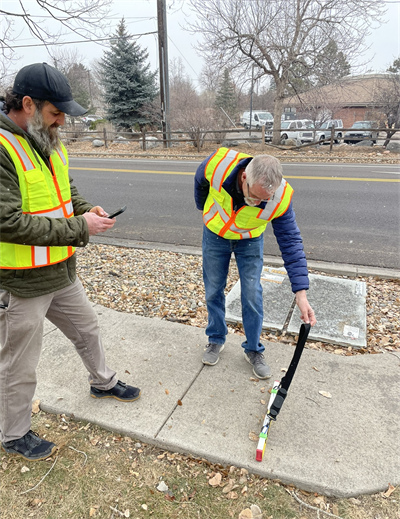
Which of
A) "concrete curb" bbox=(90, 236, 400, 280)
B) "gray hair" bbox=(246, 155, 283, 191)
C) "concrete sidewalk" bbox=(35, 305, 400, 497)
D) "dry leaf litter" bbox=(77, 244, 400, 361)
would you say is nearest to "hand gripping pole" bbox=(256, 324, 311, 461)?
"concrete sidewalk" bbox=(35, 305, 400, 497)

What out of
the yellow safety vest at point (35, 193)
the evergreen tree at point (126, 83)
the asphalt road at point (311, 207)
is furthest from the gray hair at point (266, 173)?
the evergreen tree at point (126, 83)

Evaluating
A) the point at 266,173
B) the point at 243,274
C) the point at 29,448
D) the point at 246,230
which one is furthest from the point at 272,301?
the point at 29,448

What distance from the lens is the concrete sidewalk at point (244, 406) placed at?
2154 mm

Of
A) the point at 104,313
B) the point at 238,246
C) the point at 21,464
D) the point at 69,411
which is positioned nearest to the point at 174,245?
the point at 104,313

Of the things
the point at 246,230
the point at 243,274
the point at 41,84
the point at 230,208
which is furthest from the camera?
the point at 243,274

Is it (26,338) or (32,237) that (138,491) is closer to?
(26,338)

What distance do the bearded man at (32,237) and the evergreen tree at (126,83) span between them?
22.6 metres

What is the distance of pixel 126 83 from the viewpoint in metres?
22.2

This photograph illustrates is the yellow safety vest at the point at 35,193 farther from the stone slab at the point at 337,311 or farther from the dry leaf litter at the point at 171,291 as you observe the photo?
the stone slab at the point at 337,311

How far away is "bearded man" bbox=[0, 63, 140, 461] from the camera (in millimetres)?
1743

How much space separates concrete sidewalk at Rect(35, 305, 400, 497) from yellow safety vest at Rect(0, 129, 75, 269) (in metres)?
1.19

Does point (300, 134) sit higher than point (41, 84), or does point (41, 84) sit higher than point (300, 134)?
point (300, 134)

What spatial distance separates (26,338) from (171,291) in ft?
7.66

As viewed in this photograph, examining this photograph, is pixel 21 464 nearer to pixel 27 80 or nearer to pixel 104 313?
pixel 104 313
